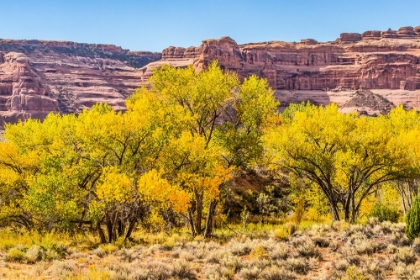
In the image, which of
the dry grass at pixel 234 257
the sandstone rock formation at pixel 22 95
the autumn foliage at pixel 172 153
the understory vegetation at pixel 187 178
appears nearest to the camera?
the dry grass at pixel 234 257

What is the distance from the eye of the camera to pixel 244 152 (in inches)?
960

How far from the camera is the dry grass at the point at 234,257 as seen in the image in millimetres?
14742

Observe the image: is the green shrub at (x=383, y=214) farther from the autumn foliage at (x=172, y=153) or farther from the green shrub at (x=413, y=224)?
the green shrub at (x=413, y=224)

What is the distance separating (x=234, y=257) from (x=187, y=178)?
18.9ft

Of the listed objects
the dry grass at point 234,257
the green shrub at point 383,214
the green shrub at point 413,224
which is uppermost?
the green shrub at point 413,224

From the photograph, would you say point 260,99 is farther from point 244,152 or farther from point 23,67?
point 23,67

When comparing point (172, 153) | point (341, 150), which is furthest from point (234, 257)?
point (341, 150)

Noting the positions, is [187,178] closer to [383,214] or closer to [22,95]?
[383,214]

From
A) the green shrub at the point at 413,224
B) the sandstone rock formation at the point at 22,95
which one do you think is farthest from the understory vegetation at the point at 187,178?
the sandstone rock formation at the point at 22,95

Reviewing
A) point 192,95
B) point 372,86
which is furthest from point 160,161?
point 372,86

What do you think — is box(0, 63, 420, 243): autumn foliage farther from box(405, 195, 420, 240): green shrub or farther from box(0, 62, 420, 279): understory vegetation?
box(405, 195, 420, 240): green shrub

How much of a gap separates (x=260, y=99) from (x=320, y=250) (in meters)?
9.76

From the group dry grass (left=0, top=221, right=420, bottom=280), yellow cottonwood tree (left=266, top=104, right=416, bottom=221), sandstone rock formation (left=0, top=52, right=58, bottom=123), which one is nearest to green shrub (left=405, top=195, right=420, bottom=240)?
dry grass (left=0, top=221, right=420, bottom=280)

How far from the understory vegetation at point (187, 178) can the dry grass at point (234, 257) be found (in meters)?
0.08
